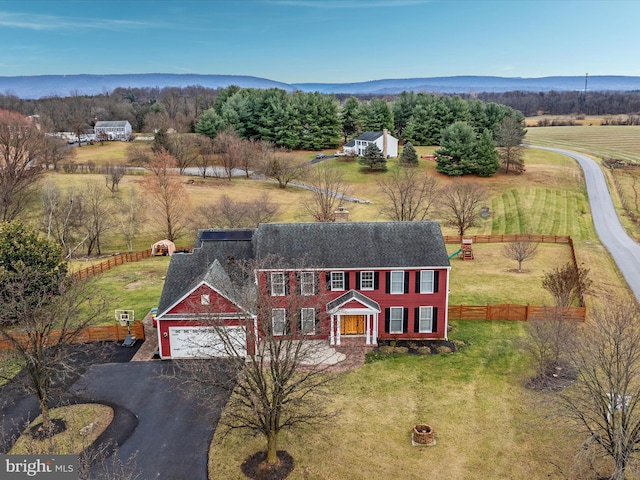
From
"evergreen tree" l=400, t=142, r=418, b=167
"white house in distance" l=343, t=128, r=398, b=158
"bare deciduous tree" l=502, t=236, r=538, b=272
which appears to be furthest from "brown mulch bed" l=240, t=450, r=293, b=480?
"white house in distance" l=343, t=128, r=398, b=158

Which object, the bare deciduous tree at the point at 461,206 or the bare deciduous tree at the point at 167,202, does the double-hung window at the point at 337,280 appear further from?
the bare deciduous tree at the point at 167,202

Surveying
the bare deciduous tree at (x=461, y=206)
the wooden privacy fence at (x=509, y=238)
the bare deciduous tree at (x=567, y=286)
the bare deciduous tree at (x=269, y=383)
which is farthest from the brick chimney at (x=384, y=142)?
the bare deciduous tree at (x=269, y=383)

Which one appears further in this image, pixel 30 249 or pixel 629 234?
pixel 629 234

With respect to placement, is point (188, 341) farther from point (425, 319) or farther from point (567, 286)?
point (567, 286)

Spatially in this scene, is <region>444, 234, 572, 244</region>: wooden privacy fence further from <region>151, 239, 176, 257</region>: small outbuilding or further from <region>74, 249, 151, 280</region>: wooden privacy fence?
<region>74, 249, 151, 280</region>: wooden privacy fence

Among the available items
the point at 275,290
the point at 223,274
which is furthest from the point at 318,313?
the point at 223,274

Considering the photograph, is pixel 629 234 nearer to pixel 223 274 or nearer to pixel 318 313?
pixel 318 313
